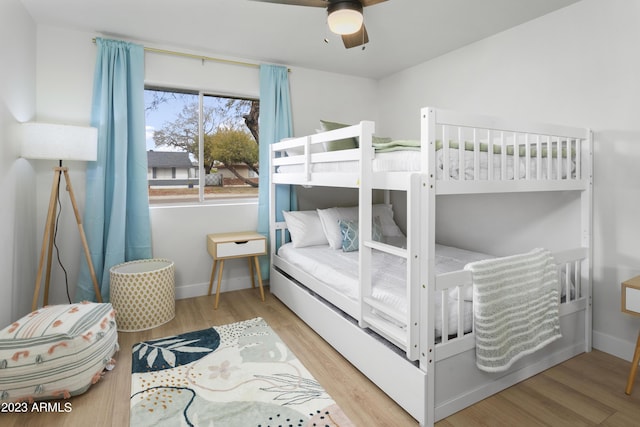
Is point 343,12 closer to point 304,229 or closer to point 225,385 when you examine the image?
point 304,229

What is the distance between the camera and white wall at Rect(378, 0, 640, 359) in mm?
2188

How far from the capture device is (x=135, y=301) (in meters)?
2.70

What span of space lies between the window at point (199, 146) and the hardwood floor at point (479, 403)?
63.8 inches

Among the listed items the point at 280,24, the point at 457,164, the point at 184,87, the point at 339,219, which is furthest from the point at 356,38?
the point at 184,87

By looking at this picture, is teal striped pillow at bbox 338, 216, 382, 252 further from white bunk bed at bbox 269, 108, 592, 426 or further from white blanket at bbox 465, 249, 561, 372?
white blanket at bbox 465, 249, 561, 372

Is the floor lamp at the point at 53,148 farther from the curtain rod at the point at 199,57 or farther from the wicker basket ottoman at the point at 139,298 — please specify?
the curtain rod at the point at 199,57

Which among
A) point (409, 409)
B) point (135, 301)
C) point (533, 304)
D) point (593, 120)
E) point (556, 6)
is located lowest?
point (409, 409)

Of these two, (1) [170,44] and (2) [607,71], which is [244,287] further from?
(2) [607,71]

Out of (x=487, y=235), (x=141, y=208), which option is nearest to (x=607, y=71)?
(x=487, y=235)

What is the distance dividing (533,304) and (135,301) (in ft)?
8.91

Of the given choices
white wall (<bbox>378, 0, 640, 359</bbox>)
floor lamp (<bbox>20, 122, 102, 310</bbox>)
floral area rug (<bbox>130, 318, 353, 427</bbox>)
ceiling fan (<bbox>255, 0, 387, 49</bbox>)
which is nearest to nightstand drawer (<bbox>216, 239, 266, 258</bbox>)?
floral area rug (<bbox>130, 318, 353, 427</bbox>)

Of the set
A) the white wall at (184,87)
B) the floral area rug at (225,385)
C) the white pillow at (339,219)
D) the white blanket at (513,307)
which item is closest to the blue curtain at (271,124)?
the white wall at (184,87)

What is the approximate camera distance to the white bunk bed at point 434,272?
1.66 m

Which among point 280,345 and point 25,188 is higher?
point 25,188
